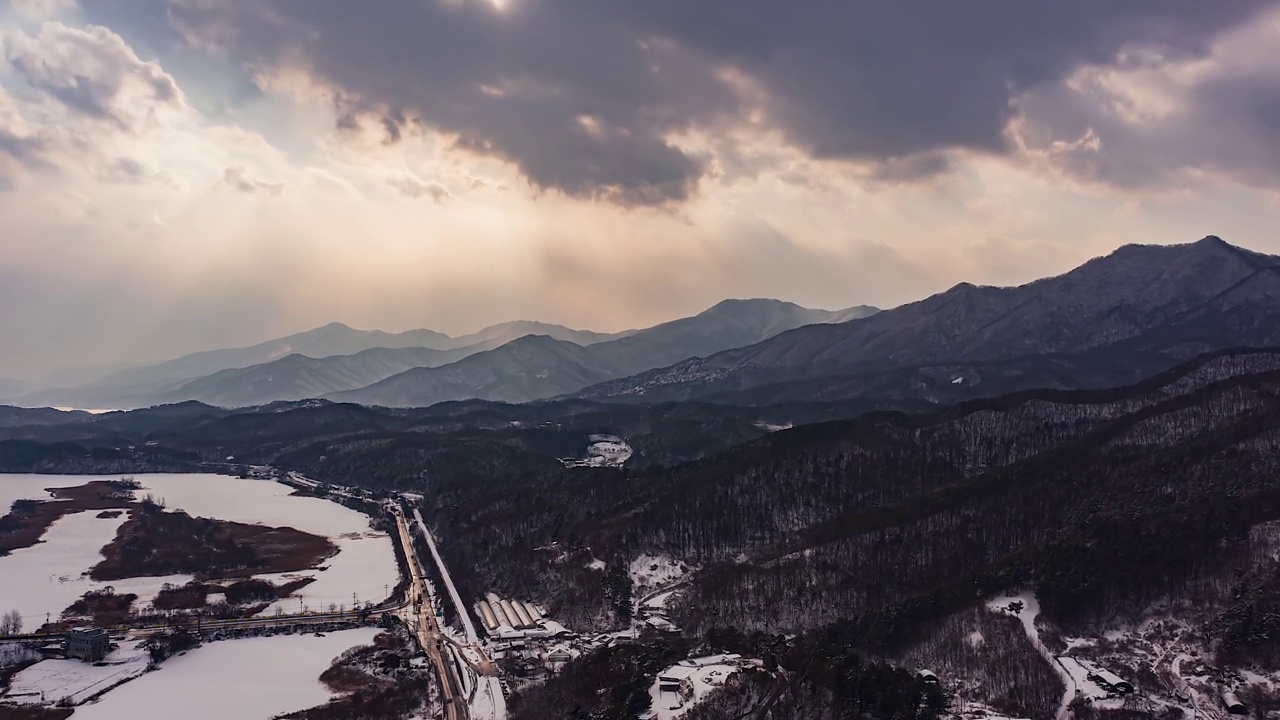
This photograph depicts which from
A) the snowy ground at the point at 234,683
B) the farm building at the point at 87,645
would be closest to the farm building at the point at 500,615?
the snowy ground at the point at 234,683

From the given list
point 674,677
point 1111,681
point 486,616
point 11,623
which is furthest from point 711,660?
point 11,623

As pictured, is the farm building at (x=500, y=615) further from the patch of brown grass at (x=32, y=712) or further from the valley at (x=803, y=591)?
the patch of brown grass at (x=32, y=712)

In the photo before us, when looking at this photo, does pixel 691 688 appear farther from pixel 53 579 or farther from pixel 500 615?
pixel 53 579

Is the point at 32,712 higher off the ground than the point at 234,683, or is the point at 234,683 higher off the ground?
the point at 32,712

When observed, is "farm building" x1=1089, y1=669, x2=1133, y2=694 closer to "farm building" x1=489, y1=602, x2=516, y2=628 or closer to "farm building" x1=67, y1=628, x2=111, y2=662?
"farm building" x1=489, y1=602, x2=516, y2=628

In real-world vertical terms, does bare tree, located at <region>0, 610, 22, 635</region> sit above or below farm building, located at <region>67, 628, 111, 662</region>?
above

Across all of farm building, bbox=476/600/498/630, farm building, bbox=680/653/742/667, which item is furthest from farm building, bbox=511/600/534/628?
farm building, bbox=680/653/742/667
